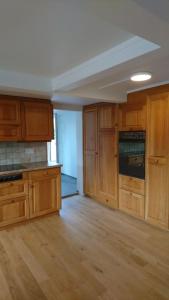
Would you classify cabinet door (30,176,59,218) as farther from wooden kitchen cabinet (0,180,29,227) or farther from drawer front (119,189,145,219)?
drawer front (119,189,145,219)

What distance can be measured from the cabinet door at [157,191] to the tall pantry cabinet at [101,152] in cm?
75

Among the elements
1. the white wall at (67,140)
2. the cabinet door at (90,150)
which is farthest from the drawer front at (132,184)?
the white wall at (67,140)

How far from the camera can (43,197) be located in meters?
3.19

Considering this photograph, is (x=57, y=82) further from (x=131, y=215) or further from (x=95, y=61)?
(x=131, y=215)

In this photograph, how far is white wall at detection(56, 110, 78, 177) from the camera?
5.81m

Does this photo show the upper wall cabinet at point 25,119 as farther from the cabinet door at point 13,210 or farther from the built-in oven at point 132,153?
the built-in oven at point 132,153

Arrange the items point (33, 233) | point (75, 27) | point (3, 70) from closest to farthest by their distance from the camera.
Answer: point (75, 27), point (3, 70), point (33, 233)

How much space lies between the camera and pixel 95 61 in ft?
6.53

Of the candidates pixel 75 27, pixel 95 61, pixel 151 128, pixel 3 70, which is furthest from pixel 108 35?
pixel 151 128

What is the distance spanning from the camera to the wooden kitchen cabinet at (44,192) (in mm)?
3070

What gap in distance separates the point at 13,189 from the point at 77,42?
7.15 feet

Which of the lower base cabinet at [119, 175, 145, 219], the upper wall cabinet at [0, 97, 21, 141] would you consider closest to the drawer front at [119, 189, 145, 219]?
the lower base cabinet at [119, 175, 145, 219]

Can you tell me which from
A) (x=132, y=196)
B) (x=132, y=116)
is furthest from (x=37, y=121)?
(x=132, y=196)

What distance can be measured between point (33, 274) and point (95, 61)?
89.3 inches
